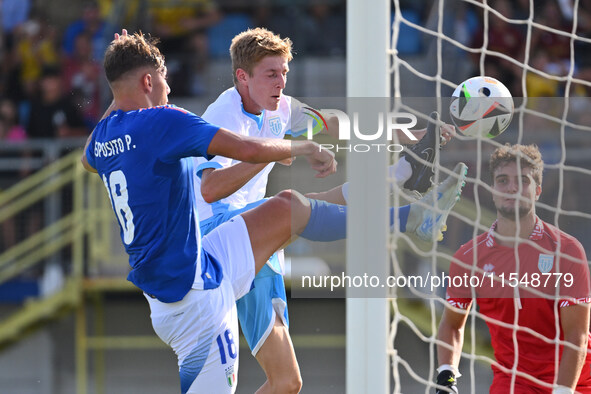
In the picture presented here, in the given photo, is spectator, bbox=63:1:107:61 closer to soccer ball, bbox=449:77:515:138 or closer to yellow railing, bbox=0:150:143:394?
yellow railing, bbox=0:150:143:394

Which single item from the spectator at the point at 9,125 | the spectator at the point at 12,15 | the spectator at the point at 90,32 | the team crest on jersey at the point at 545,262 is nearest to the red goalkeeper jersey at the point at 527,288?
the team crest on jersey at the point at 545,262

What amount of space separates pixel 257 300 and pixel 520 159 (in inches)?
49.4

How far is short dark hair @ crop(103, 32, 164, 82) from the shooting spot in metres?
3.02

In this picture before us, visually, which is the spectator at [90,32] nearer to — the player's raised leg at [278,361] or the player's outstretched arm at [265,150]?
the player's raised leg at [278,361]

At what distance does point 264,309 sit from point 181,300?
1.79ft

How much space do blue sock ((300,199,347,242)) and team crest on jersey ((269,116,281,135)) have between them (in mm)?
481

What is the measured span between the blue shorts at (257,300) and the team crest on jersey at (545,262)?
111cm

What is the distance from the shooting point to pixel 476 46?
829cm

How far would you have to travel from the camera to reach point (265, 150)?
2.84 m

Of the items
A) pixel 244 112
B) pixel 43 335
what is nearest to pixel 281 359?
pixel 244 112

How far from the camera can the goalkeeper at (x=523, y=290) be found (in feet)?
11.4

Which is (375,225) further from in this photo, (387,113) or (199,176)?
(199,176)

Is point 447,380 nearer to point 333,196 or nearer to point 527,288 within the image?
point 527,288

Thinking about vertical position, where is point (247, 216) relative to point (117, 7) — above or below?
below
